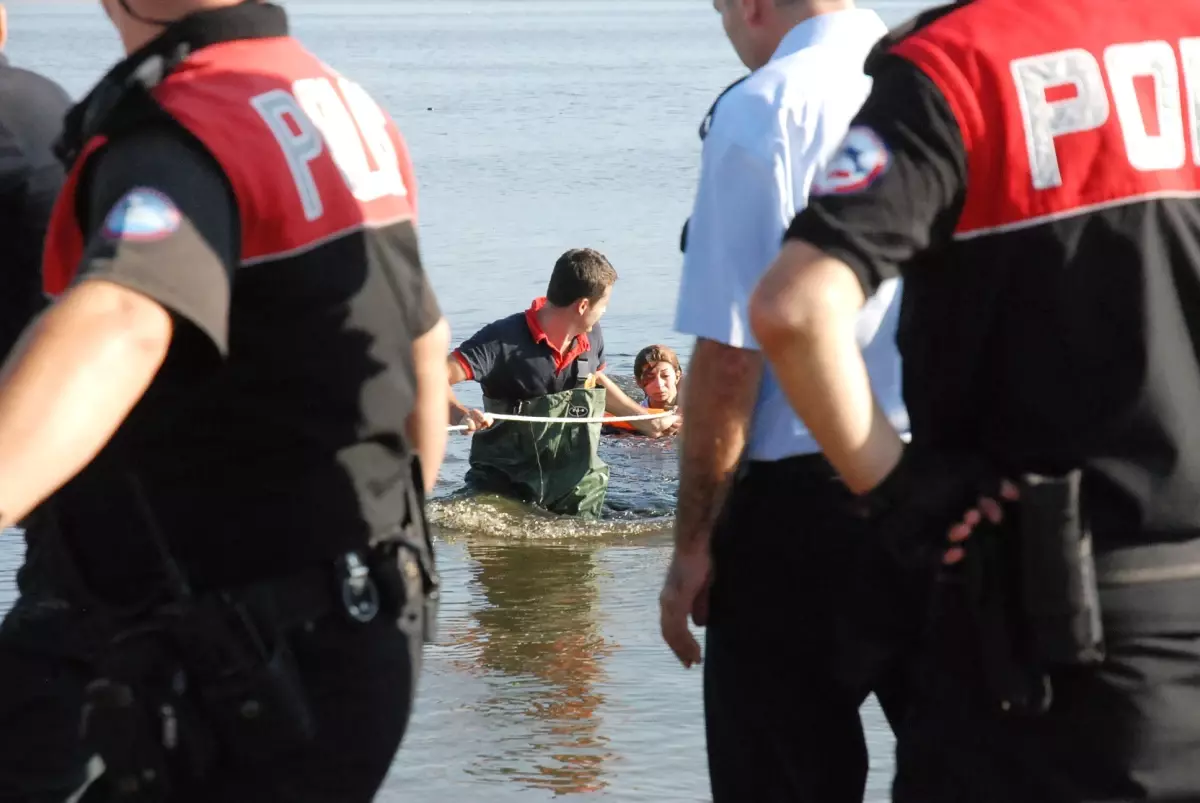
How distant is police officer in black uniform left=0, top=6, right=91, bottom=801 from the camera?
268 centimetres

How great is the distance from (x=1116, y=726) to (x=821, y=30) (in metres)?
1.33

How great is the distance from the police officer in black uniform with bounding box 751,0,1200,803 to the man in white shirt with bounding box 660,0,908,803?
662mm

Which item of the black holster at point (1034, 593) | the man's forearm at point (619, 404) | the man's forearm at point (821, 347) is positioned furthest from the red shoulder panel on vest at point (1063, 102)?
the man's forearm at point (619, 404)

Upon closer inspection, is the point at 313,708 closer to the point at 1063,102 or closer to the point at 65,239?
the point at 65,239

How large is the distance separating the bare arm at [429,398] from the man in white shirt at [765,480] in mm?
452

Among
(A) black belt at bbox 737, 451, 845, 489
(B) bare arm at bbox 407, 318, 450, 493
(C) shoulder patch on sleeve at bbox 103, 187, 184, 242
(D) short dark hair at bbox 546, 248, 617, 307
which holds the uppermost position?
(C) shoulder patch on sleeve at bbox 103, 187, 184, 242

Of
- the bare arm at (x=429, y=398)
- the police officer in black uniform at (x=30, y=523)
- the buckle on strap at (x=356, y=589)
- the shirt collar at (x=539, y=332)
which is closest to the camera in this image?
the buckle on strap at (x=356, y=589)

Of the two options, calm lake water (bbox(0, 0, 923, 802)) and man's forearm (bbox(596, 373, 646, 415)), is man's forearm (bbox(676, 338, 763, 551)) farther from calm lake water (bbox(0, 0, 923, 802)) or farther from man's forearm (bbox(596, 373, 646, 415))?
man's forearm (bbox(596, 373, 646, 415))

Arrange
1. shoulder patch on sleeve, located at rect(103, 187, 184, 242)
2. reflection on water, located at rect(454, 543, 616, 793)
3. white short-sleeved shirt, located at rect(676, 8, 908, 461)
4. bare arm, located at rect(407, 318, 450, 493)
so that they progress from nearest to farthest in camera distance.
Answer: shoulder patch on sleeve, located at rect(103, 187, 184, 242)
bare arm, located at rect(407, 318, 450, 493)
white short-sleeved shirt, located at rect(676, 8, 908, 461)
reflection on water, located at rect(454, 543, 616, 793)

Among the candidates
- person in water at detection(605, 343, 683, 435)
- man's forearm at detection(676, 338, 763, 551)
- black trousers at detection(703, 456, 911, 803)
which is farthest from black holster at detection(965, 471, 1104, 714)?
person in water at detection(605, 343, 683, 435)

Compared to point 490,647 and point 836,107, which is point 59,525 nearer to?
point 836,107

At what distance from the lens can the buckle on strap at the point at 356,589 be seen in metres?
2.45

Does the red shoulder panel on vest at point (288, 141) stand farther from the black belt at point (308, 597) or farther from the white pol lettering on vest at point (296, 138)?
the black belt at point (308, 597)

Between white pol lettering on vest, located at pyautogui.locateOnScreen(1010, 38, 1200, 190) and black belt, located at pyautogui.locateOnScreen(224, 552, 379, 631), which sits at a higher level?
white pol lettering on vest, located at pyautogui.locateOnScreen(1010, 38, 1200, 190)
